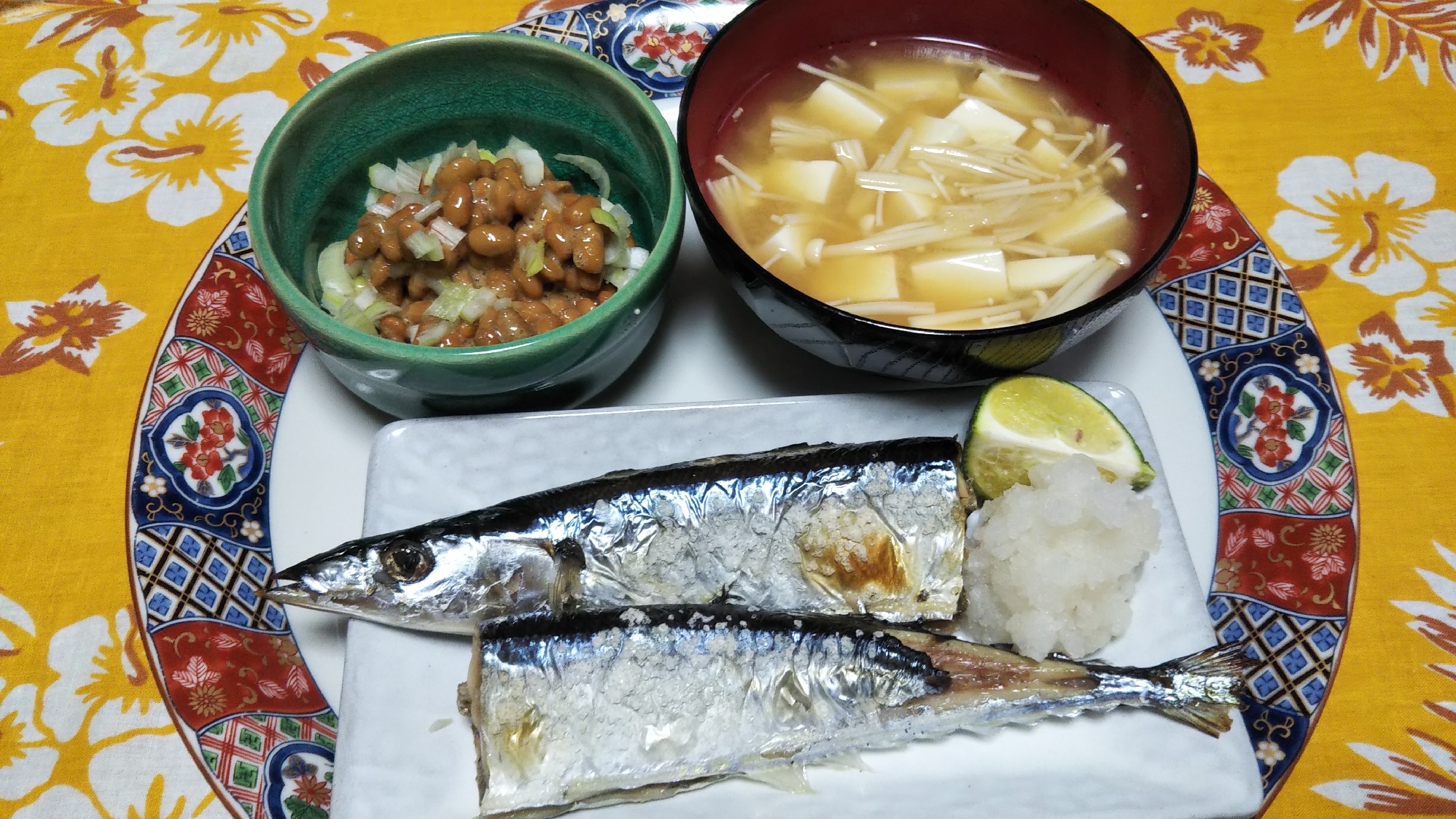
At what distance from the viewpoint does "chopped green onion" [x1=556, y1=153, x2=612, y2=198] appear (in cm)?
211

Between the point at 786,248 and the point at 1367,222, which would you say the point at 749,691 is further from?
the point at 1367,222

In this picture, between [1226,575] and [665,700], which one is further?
[1226,575]

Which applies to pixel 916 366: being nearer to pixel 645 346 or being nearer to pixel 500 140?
pixel 645 346

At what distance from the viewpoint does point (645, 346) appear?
2.01m

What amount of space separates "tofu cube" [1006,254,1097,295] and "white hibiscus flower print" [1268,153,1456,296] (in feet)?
2.31

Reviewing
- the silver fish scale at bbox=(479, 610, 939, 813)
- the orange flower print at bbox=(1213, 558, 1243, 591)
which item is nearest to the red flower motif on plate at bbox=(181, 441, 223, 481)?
the silver fish scale at bbox=(479, 610, 939, 813)

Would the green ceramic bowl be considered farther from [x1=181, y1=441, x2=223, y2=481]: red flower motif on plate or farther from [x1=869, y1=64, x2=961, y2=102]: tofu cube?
[x1=869, y1=64, x2=961, y2=102]: tofu cube

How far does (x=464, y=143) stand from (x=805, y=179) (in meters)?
0.80

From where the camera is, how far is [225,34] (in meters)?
2.53

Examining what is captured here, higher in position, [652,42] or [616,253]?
[652,42]

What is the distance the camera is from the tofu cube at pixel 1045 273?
1.86 metres

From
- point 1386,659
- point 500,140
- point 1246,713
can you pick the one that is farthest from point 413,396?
point 1386,659

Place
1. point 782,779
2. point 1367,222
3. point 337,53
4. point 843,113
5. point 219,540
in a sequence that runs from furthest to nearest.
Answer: point 337,53, point 1367,222, point 843,113, point 219,540, point 782,779

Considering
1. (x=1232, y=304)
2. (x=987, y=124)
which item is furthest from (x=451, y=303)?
(x=1232, y=304)
